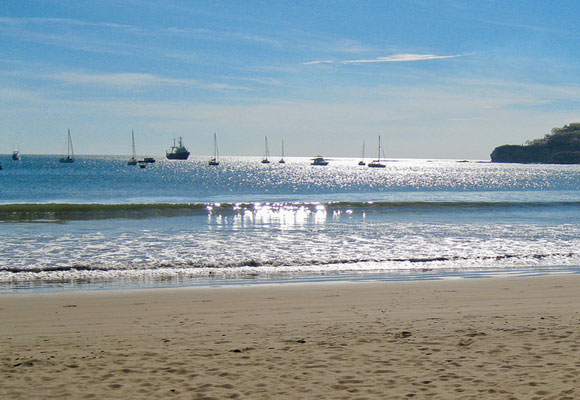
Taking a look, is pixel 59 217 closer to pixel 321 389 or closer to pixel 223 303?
pixel 223 303

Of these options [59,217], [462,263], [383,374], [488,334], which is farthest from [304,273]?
[59,217]

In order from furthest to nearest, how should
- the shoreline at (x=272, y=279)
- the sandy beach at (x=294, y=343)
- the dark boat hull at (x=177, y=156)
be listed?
1. the dark boat hull at (x=177, y=156)
2. the shoreline at (x=272, y=279)
3. the sandy beach at (x=294, y=343)

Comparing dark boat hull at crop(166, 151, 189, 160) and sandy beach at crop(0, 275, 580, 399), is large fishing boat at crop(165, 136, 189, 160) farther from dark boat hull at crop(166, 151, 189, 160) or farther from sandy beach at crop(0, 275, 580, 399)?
sandy beach at crop(0, 275, 580, 399)

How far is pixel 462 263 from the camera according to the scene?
16688mm

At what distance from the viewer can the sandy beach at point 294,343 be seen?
597 cm


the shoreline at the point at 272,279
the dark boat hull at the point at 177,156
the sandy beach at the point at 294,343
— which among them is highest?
the dark boat hull at the point at 177,156

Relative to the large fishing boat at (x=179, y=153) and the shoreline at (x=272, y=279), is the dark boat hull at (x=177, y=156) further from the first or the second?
the shoreline at (x=272, y=279)

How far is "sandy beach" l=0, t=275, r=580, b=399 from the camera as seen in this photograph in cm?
597

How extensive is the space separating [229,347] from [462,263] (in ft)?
36.3

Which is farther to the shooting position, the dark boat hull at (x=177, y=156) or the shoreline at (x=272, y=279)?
the dark boat hull at (x=177, y=156)

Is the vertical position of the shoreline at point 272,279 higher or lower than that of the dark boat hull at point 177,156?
lower

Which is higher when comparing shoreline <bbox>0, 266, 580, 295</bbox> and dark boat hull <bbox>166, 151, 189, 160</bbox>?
dark boat hull <bbox>166, 151, 189, 160</bbox>

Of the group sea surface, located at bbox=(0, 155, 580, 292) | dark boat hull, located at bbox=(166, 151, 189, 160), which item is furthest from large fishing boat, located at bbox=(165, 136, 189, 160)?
sea surface, located at bbox=(0, 155, 580, 292)

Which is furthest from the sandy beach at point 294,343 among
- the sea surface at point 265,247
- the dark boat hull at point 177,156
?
the dark boat hull at point 177,156
